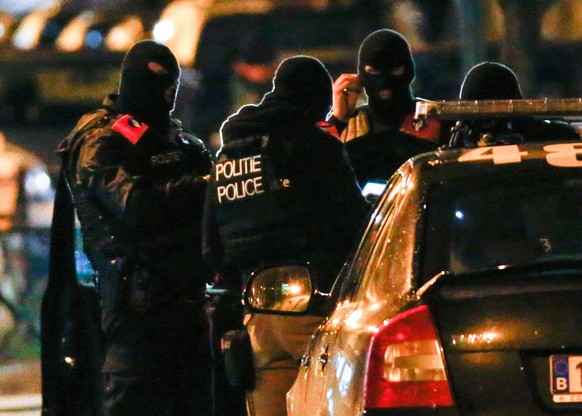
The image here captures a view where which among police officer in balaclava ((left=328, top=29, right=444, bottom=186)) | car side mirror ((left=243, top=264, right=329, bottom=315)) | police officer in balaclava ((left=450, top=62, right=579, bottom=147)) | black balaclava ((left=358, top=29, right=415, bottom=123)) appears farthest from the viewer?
black balaclava ((left=358, top=29, right=415, bottom=123))

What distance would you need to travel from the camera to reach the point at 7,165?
1934 centimetres

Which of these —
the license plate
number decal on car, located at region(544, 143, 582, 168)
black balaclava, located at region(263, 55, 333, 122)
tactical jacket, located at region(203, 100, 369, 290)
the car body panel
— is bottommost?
the license plate

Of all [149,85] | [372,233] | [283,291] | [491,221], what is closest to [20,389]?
[149,85]

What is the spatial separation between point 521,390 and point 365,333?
0.40 meters

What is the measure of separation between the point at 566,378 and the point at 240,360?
2127mm

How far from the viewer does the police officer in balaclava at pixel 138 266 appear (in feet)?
20.3

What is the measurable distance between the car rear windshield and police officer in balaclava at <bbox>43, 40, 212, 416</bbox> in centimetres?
247

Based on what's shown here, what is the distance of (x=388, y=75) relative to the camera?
7.04 m

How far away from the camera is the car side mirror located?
14.4 feet

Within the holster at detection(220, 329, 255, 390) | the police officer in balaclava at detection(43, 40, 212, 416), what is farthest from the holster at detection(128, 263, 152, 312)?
the holster at detection(220, 329, 255, 390)

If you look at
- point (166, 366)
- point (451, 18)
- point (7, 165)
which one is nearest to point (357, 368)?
point (166, 366)

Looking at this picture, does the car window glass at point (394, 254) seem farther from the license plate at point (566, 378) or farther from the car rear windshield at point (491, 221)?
the license plate at point (566, 378)

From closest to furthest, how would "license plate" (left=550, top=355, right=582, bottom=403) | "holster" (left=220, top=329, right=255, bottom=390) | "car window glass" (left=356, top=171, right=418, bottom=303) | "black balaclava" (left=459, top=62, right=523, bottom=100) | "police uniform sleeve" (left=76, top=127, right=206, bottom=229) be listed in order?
"license plate" (left=550, top=355, right=582, bottom=403)
"car window glass" (left=356, top=171, right=418, bottom=303)
"holster" (left=220, top=329, right=255, bottom=390)
"police uniform sleeve" (left=76, top=127, right=206, bottom=229)
"black balaclava" (left=459, top=62, right=523, bottom=100)

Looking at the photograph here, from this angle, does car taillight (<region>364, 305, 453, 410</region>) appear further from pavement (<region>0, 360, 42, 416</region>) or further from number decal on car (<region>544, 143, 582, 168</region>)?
pavement (<region>0, 360, 42, 416</region>)
